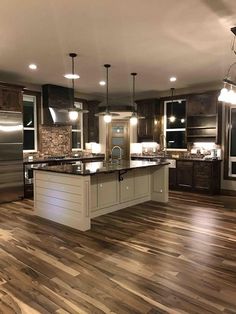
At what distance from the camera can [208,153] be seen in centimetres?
714

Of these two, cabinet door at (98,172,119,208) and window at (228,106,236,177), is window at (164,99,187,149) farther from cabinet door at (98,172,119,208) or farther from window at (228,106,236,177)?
cabinet door at (98,172,119,208)

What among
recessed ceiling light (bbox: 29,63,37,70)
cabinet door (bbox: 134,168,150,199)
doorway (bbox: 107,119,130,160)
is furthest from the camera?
doorway (bbox: 107,119,130,160)

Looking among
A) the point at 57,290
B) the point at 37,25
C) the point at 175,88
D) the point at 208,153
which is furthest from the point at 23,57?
the point at 208,153

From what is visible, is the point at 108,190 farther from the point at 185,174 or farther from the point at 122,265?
the point at 185,174

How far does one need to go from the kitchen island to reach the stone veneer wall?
246 centimetres

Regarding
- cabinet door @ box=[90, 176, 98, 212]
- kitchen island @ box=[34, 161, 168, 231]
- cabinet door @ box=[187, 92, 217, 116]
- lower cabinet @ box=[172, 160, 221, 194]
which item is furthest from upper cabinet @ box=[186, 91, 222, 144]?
cabinet door @ box=[90, 176, 98, 212]

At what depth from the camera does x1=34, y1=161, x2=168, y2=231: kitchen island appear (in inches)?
162

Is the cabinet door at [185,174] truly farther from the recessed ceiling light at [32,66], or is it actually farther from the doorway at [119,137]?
the recessed ceiling light at [32,66]

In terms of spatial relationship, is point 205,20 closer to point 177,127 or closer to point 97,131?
point 177,127

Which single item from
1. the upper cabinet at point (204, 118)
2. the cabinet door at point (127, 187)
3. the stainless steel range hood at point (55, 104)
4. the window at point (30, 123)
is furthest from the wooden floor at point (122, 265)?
the stainless steel range hood at point (55, 104)

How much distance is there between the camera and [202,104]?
23.0ft

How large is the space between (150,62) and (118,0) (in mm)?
2274

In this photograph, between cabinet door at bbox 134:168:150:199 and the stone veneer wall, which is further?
the stone veneer wall

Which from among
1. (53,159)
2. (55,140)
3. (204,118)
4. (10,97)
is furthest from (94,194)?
(204,118)
